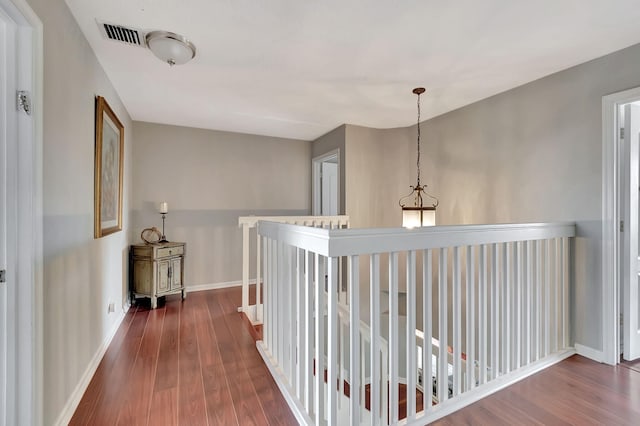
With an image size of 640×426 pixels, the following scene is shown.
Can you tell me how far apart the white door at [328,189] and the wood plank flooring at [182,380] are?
280cm

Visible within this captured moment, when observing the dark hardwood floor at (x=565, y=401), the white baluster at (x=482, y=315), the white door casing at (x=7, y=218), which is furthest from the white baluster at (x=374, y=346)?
the white door casing at (x=7, y=218)

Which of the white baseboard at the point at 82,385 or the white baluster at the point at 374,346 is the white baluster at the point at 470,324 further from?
the white baseboard at the point at 82,385

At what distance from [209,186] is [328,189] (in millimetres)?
2097

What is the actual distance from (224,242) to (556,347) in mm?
3966

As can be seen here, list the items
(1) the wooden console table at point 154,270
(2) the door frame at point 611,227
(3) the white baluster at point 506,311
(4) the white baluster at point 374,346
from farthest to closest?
(1) the wooden console table at point 154,270 → (2) the door frame at point 611,227 → (3) the white baluster at point 506,311 → (4) the white baluster at point 374,346

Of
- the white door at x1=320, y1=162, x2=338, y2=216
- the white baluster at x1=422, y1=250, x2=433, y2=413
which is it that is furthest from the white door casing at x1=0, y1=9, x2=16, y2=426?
the white door at x1=320, y1=162, x2=338, y2=216

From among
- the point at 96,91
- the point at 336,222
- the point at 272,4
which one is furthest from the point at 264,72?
the point at 336,222

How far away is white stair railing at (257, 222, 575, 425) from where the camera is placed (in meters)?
1.40

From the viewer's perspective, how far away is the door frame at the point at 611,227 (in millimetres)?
2188

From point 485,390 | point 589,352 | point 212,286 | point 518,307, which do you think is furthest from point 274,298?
point 212,286

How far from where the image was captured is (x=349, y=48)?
7.12ft

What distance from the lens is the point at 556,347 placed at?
2.31 metres

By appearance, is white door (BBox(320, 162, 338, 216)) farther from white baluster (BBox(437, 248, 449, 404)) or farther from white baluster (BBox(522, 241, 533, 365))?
white baluster (BBox(437, 248, 449, 404))

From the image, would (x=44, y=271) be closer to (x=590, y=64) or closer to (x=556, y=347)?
(x=556, y=347)
